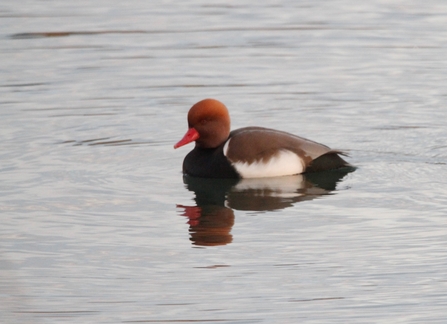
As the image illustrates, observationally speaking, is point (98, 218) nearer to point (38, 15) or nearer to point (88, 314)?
point (88, 314)

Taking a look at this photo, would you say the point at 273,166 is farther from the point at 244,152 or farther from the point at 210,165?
the point at 210,165

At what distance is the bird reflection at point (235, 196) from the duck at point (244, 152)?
8cm

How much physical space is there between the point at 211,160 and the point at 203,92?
3.49m

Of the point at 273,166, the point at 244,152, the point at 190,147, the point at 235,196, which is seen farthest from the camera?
the point at 190,147

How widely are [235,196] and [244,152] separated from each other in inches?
22.5

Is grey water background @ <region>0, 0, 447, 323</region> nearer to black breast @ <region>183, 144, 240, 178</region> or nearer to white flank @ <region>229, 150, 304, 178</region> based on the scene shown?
white flank @ <region>229, 150, 304, 178</region>

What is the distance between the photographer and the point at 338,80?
13023mm

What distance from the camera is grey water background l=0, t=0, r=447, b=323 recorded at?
6047mm

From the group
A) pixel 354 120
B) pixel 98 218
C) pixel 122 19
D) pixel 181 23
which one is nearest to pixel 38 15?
pixel 122 19

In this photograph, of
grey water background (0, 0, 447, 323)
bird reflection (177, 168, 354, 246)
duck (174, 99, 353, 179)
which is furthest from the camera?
duck (174, 99, 353, 179)

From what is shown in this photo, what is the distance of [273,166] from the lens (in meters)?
9.15

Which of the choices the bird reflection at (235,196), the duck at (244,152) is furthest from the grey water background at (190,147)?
the duck at (244,152)

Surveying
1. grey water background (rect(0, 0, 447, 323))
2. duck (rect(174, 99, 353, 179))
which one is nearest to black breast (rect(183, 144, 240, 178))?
duck (rect(174, 99, 353, 179))

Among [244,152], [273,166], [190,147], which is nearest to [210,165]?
[244,152]
